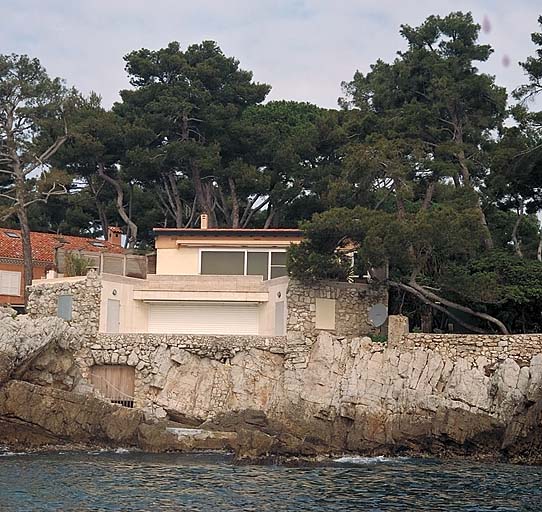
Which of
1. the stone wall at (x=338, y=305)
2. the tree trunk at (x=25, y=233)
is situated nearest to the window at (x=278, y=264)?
the stone wall at (x=338, y=305)

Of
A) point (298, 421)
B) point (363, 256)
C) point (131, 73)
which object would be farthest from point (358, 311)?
point (131, 73)

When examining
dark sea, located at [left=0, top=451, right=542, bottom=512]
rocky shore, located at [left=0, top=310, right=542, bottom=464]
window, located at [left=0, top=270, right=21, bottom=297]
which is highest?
window, located at [left=0, top=270, right=21, bottom=297]

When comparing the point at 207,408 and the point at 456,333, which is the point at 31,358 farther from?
the point at 456,333

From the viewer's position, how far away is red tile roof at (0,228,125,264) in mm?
52531

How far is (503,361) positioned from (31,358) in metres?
18.9

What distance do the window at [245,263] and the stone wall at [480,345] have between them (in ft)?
29.8

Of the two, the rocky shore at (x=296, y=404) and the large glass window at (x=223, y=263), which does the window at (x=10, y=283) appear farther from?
the rocky shore at (x=296, y=404)

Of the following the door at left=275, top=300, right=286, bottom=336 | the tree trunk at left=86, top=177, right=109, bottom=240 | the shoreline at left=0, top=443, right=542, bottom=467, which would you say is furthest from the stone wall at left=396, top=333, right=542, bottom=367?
the tree trunk at left=86, top=177, right=109, bottom=240

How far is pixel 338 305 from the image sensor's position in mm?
42875

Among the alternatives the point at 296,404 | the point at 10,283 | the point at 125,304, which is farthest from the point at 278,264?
the point at 10,283

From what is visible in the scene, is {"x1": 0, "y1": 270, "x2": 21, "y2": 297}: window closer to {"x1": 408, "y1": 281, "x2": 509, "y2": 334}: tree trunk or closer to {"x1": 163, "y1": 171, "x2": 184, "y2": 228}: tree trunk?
{"x1": 163, "y1": 171, "x2": 184, "y2": 228}: tree trunk

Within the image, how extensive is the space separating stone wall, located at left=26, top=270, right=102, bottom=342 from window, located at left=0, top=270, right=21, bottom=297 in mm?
7658

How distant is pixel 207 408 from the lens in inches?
1604

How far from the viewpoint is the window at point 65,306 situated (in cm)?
4372
